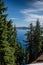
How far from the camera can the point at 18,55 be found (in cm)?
4244

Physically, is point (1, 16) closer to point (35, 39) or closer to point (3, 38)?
point (3, 38)

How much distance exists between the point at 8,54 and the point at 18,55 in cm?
1558

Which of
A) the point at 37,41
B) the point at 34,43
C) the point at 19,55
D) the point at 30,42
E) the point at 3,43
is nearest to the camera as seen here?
the point at 3,43

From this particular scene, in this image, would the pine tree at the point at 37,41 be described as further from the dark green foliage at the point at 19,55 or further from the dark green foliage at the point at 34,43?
the dark green foliage at the point at 19,55

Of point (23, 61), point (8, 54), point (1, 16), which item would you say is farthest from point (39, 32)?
point (1, 16)

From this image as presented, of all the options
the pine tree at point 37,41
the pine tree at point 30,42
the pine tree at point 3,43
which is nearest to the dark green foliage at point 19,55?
the pine tree at point 30,42

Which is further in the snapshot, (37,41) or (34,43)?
(34,43)

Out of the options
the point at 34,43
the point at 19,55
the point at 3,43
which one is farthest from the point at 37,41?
the point at 3,43

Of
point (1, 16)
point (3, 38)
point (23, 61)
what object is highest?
Answer: point (1, 16)

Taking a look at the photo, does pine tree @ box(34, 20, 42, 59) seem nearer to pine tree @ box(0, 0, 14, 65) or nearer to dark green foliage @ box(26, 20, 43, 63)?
dark green foliage @ box(26, 20, 43, 63)

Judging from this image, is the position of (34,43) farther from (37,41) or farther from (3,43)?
(3,43)

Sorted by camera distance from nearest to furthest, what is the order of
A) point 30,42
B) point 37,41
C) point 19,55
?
1. point 19,55
2. point 37,41
3. point 30,42

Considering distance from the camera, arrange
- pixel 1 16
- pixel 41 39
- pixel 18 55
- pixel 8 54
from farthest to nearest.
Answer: pixel 41 39 → pixel 18 55 → pixel 8 54 → pixel 1 16

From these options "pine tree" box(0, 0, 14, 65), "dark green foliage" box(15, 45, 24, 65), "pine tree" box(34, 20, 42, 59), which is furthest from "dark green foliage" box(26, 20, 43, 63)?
"pine tree" box(0, 0, 14, 65)
